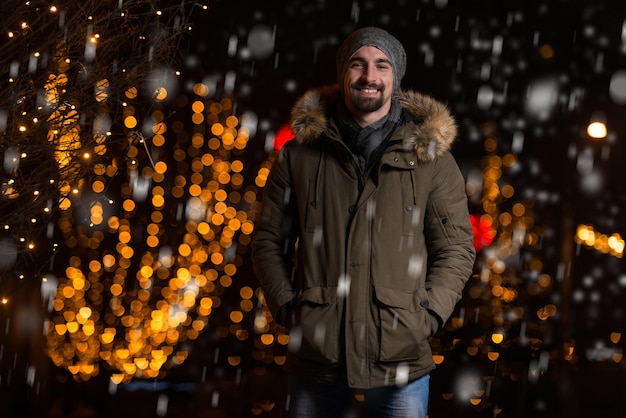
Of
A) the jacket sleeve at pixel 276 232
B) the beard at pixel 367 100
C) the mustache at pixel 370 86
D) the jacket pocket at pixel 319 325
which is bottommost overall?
the jacket pocket at pixel 319 325

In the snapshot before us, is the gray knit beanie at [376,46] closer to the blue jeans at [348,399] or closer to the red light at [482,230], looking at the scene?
the blue jeans at [348,399]

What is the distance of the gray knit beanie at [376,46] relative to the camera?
3.57 m

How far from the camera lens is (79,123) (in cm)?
452

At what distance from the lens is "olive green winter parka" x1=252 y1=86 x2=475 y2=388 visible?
3.36 m

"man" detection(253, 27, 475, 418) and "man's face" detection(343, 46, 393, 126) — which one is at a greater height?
"man's face" detection(343, 46, 393, 126)

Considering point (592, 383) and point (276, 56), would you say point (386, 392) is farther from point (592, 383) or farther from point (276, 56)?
point (276, 56)

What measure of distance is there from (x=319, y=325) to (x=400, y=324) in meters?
0.31

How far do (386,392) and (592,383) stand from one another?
7076mm

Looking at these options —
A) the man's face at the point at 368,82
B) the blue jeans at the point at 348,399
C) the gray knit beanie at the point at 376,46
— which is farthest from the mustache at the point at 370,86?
the blue jeans at the point at 348,399

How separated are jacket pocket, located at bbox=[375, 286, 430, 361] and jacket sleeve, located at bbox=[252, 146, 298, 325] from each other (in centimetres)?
46

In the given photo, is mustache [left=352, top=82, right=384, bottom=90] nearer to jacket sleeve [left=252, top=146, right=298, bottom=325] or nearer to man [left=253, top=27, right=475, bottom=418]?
man [left=253, top=27, right=475, bottom=418]

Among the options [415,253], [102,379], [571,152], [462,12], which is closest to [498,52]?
[462,12]

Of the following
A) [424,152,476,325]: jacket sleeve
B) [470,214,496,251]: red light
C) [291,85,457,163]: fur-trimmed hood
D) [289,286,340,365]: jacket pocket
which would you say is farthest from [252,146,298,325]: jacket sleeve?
[470,214,496,251]: red light

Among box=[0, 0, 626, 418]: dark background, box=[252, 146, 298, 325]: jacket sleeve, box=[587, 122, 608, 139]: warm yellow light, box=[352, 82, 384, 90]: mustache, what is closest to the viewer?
box=[352, 82, 384, 90]: mustache
